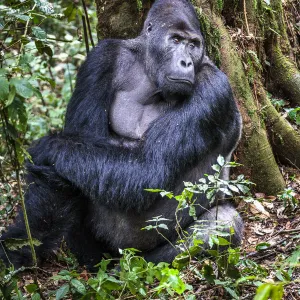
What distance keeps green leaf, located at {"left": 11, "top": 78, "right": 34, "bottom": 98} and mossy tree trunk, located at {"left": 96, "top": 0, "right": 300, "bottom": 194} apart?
2.51 metres

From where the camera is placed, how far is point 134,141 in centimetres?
404

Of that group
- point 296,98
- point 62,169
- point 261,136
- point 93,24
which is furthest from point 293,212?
point 93,24

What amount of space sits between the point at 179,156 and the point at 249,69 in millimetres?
1609

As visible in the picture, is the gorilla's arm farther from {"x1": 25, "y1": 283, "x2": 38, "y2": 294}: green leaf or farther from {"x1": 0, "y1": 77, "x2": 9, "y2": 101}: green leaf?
{"x1": 0, "y1": 77, "x2": 9, "y2": 101}: green leaf

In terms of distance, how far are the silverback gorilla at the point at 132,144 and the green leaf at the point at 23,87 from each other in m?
1.22

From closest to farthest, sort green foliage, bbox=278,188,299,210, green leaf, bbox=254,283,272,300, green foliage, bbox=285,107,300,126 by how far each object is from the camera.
Result: green leaf, bbox=254,283,272,300, green foliage, bbox=278,188,299,210, green foliage, bbox=285,107,300,126

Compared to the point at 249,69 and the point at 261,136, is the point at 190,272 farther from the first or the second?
the point at 249,69

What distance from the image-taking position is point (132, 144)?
157 inches

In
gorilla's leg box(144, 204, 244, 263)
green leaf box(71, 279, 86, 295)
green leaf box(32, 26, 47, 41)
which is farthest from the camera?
gorilla's leg box(144, 204, 244, 263)

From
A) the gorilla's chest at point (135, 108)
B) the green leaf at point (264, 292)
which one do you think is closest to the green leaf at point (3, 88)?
the green leaf at point (264, 292)

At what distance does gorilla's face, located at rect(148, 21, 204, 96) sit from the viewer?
12.7ft

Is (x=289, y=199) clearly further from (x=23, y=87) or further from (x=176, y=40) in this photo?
(x=23, y=87)

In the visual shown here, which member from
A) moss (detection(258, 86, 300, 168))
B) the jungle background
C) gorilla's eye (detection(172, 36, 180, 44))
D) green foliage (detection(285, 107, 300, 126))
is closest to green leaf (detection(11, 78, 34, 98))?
the jungle background

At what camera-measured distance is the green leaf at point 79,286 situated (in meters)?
2.94
